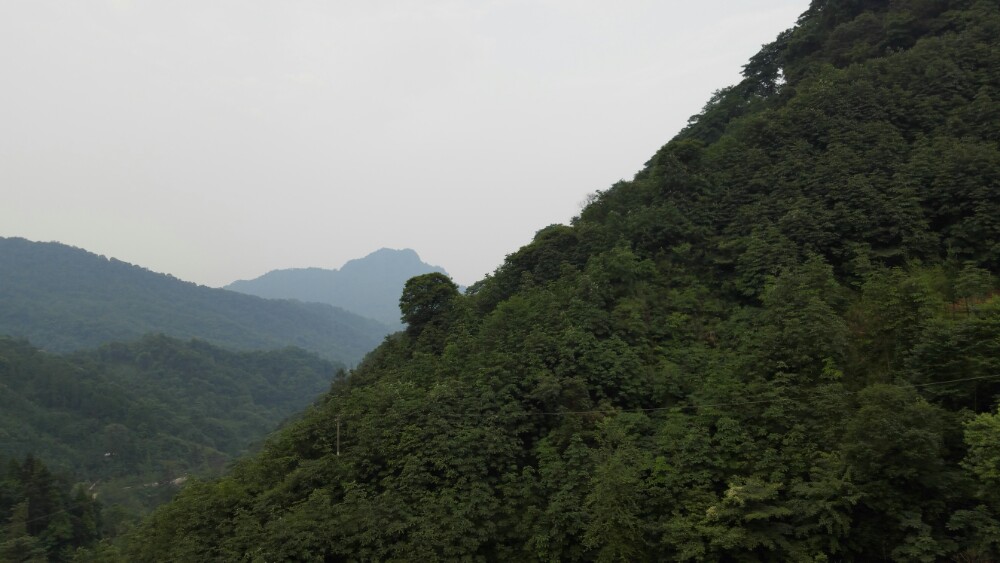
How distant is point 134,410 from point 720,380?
7199cm

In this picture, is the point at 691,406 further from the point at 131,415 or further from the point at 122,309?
the point at 122,309

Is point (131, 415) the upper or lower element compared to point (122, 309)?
lower

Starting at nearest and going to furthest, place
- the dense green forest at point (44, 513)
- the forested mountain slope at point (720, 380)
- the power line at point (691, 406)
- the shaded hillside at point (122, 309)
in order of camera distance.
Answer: the forested mountain slope at point (720, 380)
the power line at point (691, 406)
the dense green forest at point (44, 513)
the shaded hillside at point (122, 309)

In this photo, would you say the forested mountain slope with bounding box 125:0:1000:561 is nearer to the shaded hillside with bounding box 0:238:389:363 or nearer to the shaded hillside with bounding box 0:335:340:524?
the shaded hillside with bounding box 0:335:340:524

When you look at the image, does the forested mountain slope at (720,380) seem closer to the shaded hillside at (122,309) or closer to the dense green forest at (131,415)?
the dense green forest at (131,415)

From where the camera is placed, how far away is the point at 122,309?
5778 inches

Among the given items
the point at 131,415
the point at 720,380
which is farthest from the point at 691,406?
the point at 131,415

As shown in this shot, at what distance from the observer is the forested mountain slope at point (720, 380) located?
10.3 m

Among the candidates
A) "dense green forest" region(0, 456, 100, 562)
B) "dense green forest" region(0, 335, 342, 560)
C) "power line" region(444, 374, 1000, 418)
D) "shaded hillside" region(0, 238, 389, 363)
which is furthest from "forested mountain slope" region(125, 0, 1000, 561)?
"shaded hillside" region(0, 238, 389, 363)

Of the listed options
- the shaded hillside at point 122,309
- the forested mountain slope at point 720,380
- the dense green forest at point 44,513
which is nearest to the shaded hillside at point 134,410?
the dense green forest at point 44,513

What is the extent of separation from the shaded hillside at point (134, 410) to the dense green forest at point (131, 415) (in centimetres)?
12

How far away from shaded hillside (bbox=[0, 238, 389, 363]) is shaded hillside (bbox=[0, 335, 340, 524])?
47.9 m

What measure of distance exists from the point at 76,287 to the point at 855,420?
191 m

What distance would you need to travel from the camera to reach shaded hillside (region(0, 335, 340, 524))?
56312mm
